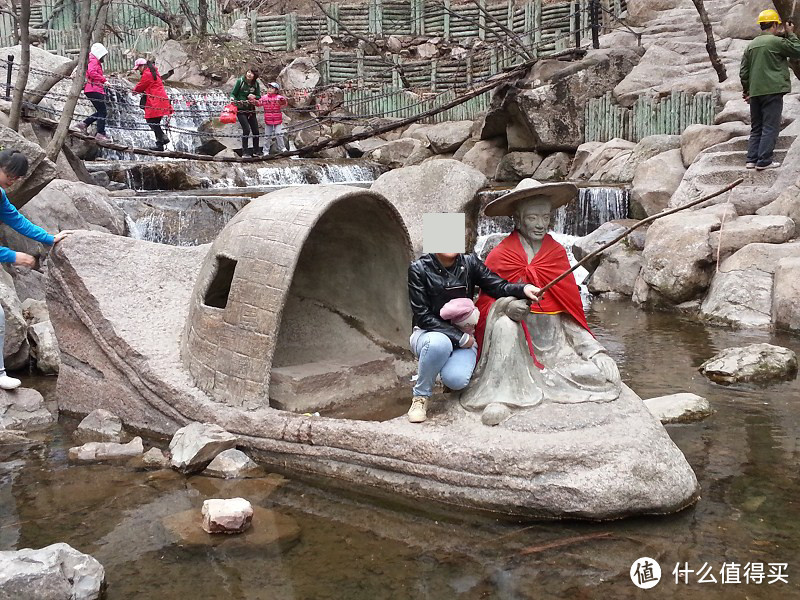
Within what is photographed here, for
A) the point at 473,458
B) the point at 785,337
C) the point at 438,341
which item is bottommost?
the point at 785,337

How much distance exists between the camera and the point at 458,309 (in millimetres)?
4145

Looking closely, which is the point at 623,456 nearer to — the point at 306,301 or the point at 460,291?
the point at 460,291

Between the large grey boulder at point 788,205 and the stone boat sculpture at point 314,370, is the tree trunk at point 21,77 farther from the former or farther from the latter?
the large grey boulder at point 788,205

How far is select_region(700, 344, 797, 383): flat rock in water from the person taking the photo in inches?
244

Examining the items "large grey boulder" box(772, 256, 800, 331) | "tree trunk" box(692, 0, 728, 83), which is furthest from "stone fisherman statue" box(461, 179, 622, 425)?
"tree trunk" box(692, 0, 728, 83)

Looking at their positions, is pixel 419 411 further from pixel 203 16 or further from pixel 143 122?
pixel 203 16

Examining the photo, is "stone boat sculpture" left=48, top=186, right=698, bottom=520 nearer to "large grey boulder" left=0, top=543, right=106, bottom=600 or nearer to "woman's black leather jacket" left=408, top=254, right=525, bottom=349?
"woman's black leather jacket" left=408, top=254, right=525, bottom=349

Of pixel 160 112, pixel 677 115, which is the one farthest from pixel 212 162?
pixel 677 115

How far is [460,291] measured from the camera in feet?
14.0

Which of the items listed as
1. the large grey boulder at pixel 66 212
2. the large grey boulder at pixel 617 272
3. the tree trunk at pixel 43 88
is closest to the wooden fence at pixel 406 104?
the tree trunk at pixel 43 88

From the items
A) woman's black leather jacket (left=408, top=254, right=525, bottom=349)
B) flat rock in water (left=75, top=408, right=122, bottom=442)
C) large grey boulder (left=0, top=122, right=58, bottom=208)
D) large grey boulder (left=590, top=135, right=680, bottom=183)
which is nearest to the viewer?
woman's black leather jacket (left=408, top=254, right=525, bottom=349)

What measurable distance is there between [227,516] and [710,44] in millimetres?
12290

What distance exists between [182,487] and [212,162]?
38.4ft

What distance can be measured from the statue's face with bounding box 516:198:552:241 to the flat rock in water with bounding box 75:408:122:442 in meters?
2.92
